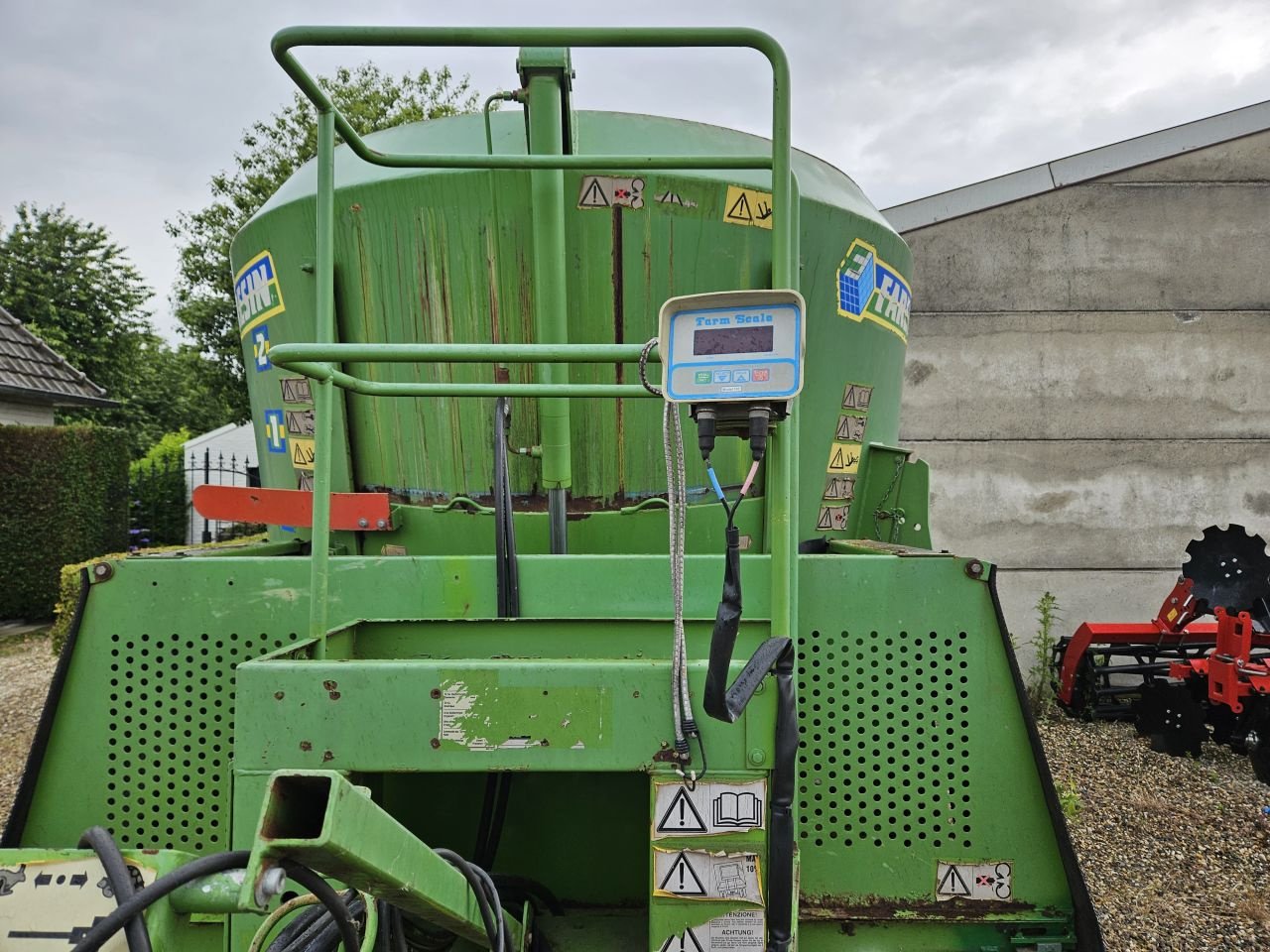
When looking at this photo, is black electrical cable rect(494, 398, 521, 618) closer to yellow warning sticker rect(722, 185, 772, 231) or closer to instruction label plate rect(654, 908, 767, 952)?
instruction label plate rect(654, 908, 767, 952)

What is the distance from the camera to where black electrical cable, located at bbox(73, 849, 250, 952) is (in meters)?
1.01

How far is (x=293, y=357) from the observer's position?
1.53m

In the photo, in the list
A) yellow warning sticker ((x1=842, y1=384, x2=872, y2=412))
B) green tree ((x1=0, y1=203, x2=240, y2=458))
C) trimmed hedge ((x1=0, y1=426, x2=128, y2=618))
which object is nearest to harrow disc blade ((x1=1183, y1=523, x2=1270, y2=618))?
yellow warning sticker ((x1=842, y1=384, x2=872, y2=412))

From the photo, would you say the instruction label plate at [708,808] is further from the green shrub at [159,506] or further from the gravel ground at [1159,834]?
the green shrub at [159,506]

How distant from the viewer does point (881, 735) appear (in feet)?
6.34

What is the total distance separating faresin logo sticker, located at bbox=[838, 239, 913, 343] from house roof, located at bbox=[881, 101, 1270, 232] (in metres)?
4.00

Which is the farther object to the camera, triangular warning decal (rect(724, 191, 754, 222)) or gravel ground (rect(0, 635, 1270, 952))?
gravel ground (rect(0, 635, 1270, 952))

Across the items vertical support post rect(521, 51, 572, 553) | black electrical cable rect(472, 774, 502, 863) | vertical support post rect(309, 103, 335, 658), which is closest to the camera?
vertical support post rect(309, 103, 335, 658)

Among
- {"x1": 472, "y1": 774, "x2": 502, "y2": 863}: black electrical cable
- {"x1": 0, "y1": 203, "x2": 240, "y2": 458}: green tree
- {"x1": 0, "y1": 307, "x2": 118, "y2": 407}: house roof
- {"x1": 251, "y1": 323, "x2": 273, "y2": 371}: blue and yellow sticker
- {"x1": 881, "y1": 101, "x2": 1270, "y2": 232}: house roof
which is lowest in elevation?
{"x1": 472, "y1": 774, "x2": 502, "y2": 863}: black electrical cable

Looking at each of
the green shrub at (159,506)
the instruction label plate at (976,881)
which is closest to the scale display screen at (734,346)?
the instruction label plate at (976,881)

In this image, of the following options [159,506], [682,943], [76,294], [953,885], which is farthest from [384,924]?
[76,294]

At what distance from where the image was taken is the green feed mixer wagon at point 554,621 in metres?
1.31

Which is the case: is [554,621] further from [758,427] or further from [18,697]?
[18,697]

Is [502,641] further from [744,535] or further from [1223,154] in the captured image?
[1223,154]
